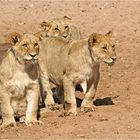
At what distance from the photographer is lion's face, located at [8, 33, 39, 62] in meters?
8.77

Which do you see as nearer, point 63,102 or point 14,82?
point 14,82

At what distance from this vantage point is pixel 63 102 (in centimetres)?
1047

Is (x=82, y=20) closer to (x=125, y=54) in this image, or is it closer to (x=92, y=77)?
(x=125, y=54)

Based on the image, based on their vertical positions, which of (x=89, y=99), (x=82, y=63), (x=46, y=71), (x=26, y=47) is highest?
(x=26, y=47)

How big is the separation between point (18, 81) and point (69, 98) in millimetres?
950

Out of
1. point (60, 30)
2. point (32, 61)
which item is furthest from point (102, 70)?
point (32, 61)

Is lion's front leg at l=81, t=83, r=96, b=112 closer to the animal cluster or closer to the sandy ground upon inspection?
the animal cluster

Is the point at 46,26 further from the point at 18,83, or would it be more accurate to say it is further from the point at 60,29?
the point at 18,83

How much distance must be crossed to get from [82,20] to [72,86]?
8.44 meters

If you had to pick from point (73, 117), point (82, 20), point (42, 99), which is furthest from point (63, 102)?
point (82, 20)

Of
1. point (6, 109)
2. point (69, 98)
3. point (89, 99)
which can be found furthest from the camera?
point (89, 99)

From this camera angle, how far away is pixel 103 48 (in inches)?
376

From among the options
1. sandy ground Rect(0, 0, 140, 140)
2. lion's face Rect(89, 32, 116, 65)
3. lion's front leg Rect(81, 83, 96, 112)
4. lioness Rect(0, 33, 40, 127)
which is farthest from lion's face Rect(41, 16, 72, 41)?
lioness Rect(0, 33, 40, 127)

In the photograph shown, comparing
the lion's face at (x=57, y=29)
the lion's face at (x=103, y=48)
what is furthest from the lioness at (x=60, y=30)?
Result: the lion's face at (x=103, y=48)
